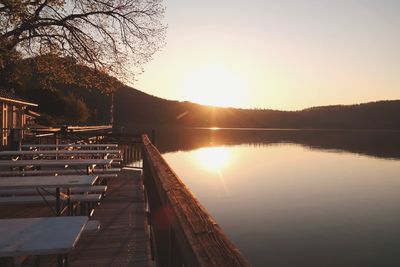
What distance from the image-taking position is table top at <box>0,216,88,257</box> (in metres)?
2.47

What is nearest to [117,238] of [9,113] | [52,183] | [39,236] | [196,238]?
[52,183]

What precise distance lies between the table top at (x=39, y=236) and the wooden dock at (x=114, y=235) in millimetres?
2020

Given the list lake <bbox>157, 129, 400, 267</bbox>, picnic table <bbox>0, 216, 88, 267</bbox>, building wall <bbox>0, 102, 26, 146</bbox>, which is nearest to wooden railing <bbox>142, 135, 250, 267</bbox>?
picnic table <bbox>0, 216, 88, 267</bbox>

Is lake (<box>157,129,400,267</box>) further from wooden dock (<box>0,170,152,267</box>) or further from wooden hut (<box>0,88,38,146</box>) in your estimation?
wooden hut (<box>0,88,38,146</box>)

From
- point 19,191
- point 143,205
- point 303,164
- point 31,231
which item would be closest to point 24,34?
point 143,205

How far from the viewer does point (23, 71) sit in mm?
16828

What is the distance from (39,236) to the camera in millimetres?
2723

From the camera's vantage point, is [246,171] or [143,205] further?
[246,171]

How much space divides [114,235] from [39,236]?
354cm

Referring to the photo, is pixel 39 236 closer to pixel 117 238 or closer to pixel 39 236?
pixel 39 236

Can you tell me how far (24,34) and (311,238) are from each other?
1467cm

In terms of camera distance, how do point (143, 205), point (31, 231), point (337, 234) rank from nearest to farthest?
1. point (31, 231)
2. point (143, 205)
3. point (337, 234)

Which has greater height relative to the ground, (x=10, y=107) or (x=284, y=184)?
(x=10, y=107)

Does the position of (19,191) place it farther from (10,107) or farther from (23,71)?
(10,107)
